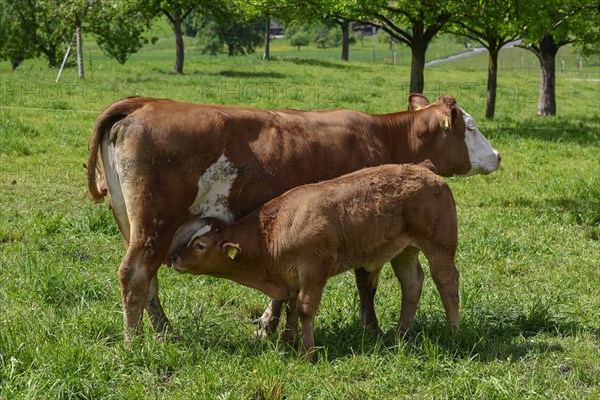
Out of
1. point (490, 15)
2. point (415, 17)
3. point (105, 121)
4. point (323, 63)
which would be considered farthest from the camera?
point (323, 63)

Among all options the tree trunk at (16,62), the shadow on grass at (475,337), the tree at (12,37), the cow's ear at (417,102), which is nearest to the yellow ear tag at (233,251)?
the shadow on grass at (475,337)

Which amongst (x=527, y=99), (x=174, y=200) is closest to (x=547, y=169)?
(x=174, y=200)

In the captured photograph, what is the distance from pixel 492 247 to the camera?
8.99m

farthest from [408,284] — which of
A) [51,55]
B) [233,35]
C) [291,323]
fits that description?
[233,35]

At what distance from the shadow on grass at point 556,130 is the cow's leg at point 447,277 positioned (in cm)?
1195

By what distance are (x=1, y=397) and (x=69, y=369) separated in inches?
17.5

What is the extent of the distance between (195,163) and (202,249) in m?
0.63

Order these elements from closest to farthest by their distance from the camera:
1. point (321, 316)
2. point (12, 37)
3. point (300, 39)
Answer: point (321, 316)
point (12, 37)
point (300, 39)

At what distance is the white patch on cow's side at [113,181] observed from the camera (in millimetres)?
5973

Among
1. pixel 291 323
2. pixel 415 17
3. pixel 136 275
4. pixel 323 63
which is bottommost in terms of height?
pixel 291 323

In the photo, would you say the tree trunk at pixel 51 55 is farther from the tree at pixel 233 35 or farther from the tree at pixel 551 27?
the tree at pixel 551 27

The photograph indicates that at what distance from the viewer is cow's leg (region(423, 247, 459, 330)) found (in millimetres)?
6160

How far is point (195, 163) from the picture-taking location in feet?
19.1

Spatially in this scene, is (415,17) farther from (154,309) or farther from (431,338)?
(154,309)
